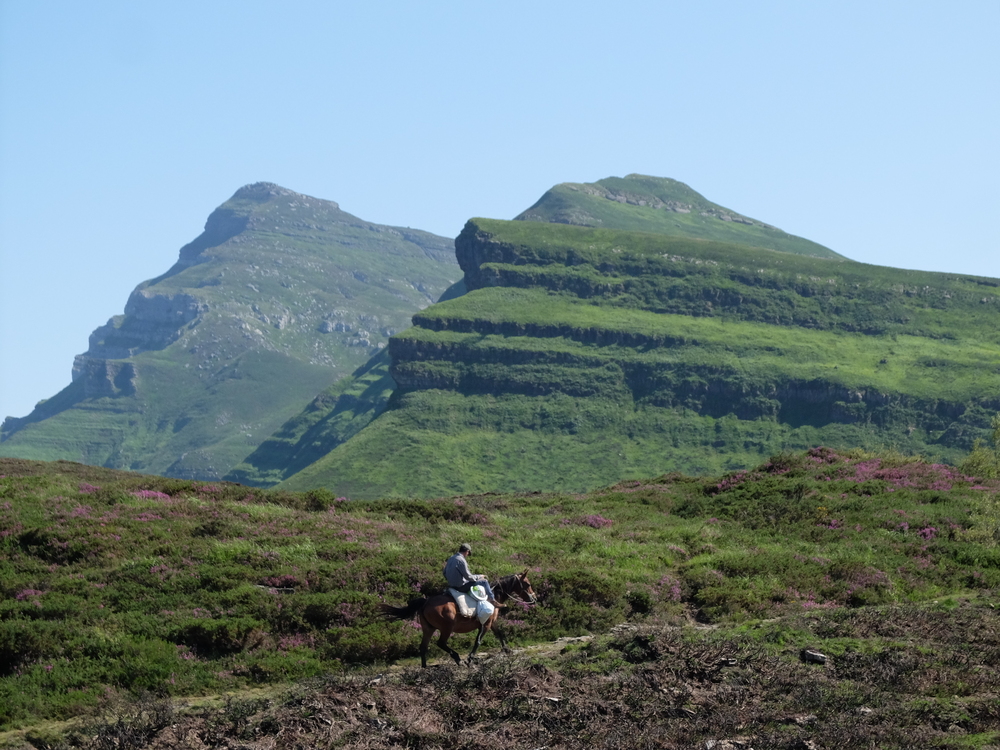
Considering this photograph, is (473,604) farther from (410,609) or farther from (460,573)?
(410,609)

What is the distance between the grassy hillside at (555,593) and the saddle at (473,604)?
2.36 m

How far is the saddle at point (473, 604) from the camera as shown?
2869 centimetres

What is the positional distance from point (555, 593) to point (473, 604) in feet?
25.5

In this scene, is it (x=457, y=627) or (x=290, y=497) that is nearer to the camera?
Result: (x=457, y=627)

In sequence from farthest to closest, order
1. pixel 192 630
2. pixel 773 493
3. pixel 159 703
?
pixel 773 493 < pixel 192 630 < pixel 159 703

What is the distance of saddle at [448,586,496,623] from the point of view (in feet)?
94.1

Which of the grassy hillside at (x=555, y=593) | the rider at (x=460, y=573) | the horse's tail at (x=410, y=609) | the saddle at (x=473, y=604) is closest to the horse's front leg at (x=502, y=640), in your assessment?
the saddle at (x=473, y=604)

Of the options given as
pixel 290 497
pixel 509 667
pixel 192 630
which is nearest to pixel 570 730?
pixel 509 667

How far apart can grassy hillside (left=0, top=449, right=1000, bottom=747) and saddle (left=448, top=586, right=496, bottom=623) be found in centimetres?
236

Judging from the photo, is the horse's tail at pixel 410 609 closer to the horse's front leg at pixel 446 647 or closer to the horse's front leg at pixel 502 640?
the horse's front leg at pixel 446 647

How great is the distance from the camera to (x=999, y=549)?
43750 millimetres

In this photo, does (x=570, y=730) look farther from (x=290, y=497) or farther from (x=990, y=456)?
(x=990, y=456)

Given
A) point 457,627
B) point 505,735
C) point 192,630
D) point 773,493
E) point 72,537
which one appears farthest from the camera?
point 773,493

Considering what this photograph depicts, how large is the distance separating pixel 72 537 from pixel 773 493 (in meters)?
33.5
